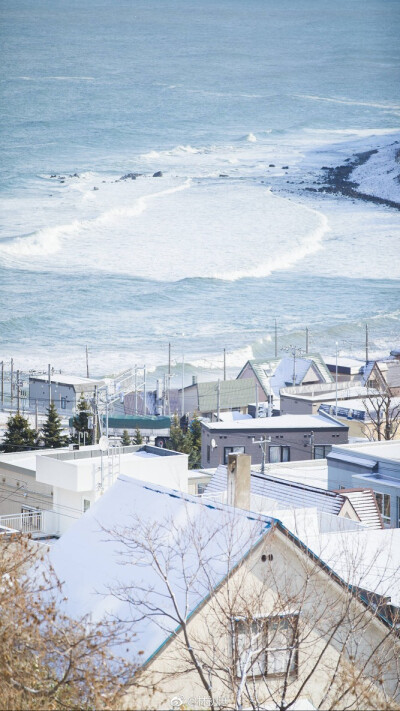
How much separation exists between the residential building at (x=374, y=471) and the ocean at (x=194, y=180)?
100 feet

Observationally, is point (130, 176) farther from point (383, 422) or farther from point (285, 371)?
point (383, 422)

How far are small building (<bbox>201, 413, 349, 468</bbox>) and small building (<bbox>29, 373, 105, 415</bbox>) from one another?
10.0 metres

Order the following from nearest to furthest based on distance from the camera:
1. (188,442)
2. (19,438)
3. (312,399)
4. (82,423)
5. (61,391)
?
(19,438), (82,423), (188,442), (312,399), (61,391)

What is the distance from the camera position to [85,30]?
12162cm

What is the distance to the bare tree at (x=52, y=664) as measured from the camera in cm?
579

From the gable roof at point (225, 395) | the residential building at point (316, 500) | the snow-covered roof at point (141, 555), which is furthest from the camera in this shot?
the gable roof at point (225, 395)

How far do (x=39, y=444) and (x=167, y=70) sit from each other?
93.5 meters

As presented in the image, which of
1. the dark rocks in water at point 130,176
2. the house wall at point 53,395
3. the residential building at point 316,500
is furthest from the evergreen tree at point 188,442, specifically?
the dark rocks in water at point 130,176

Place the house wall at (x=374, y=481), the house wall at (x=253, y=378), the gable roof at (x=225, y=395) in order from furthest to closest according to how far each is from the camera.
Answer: the house wall at (x=253, y=378)
the gable roof at (x=225, y=395)
the house wall at (x=374, y=481)

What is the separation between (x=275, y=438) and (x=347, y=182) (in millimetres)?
70406

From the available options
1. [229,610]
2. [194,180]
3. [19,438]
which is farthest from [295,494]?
[194,180]

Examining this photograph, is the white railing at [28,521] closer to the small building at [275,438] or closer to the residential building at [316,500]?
the residential building at [316,500]

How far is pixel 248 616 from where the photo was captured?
6414 millimetres

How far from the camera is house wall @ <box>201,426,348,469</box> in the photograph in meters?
22.2
